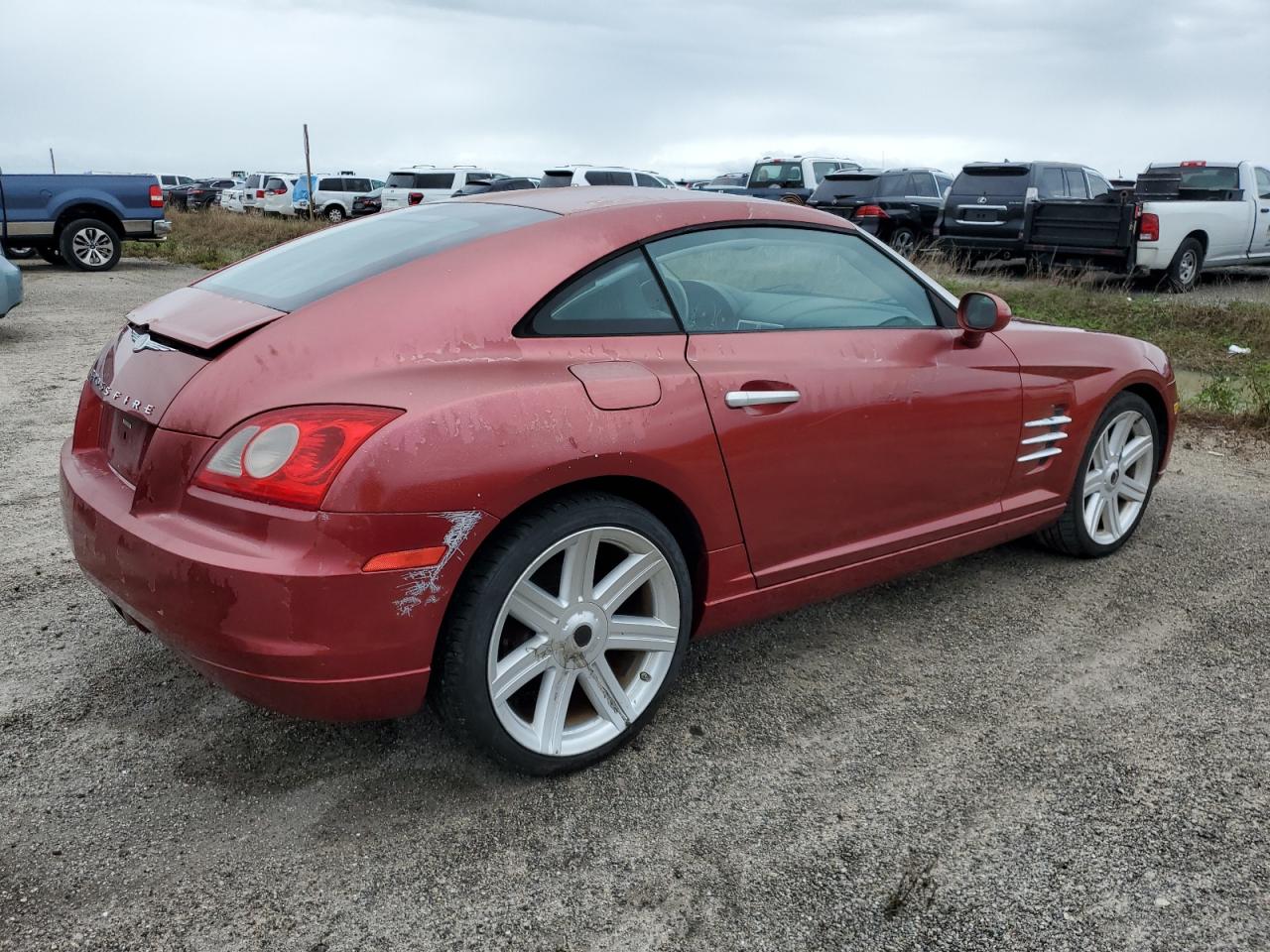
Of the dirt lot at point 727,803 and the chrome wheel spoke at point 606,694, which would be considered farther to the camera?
the chrome wheel spoke at point 606,694

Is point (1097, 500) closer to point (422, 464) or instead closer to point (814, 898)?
point (814, 898)

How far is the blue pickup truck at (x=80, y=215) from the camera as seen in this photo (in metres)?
15.2

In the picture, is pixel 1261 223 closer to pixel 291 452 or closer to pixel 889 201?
pixel 889 201

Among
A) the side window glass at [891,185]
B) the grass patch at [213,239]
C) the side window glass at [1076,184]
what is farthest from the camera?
the grass patch at [213,239]

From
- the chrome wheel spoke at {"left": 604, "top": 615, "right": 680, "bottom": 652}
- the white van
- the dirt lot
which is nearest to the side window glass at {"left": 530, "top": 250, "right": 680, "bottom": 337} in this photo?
the chrome wheel spoke at {"left": 604, "top": 615, "right": 680, "bottom": 652}

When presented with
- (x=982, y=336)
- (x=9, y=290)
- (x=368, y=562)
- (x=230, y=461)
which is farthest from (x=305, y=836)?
(x=9, y=290)

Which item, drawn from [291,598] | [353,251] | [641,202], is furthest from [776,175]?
[291,598]

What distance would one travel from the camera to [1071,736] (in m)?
3.11

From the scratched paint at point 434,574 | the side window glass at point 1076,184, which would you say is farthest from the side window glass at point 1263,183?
the scratched paint at point 434,574

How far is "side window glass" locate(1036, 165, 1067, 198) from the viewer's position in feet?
52.2

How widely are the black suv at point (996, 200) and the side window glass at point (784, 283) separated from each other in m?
12.5

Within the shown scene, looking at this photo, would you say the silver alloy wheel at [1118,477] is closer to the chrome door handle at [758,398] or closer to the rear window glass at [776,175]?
the chrome door handle at [758,398]

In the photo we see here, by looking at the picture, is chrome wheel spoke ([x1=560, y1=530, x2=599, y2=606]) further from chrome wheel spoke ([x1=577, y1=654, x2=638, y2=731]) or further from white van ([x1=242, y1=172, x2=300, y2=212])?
white van ([x1=242, y1=172, x2=300, y2=212])

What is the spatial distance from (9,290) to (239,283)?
7694mm
